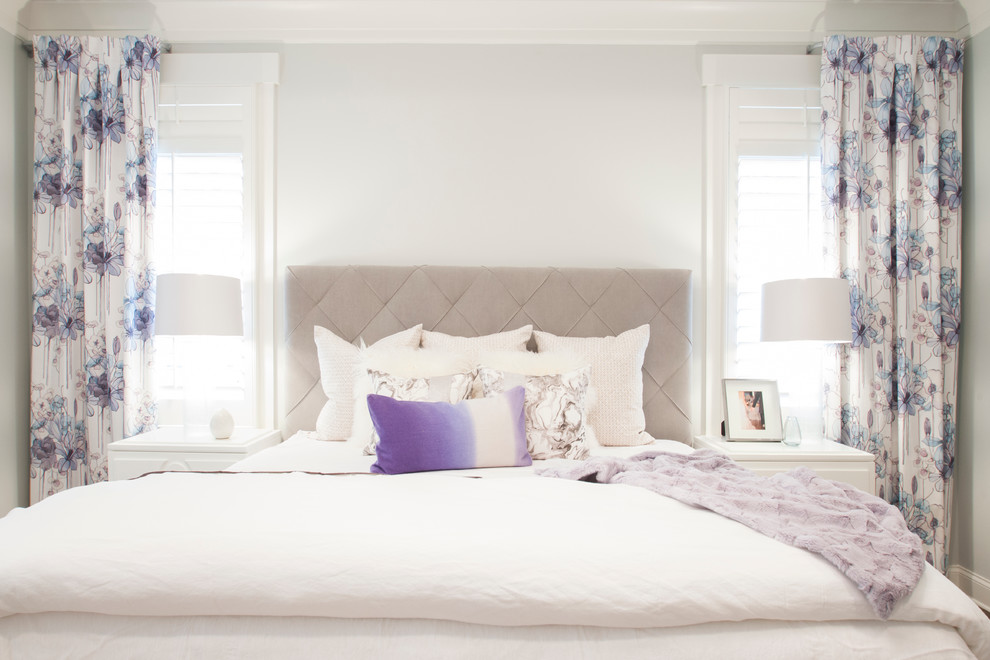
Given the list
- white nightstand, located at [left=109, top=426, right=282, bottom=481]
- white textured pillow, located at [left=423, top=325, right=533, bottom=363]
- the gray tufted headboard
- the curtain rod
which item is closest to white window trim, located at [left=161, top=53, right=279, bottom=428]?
the curtain rod

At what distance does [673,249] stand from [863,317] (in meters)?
0.96

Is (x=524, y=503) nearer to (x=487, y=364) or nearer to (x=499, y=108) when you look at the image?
(x=487, y=364)

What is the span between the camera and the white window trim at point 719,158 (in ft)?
9.82

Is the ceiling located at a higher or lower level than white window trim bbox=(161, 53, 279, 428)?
higher

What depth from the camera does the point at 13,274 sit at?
2893mm

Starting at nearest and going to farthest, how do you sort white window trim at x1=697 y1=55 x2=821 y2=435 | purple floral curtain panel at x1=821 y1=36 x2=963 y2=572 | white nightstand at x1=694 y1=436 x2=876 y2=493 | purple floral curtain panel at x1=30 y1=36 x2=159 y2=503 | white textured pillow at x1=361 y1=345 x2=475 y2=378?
white textured pillow at x1=361 y1=345 x2=475 y2=378 < white nightstand at x1=694 y1=436 x2=876 y2=493 < purple floral curtain panel at x1=821 y1=36 x2=963 y2=572 < purple floral curtain panel at x1=30 y1=36 x2=159 y2=503 < white window trim at x1=697 y1=55 x2=821 y2=435

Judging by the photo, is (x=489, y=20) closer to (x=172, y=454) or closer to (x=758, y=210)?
(x=758, y=210)

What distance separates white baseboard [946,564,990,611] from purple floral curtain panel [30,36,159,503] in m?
4.02

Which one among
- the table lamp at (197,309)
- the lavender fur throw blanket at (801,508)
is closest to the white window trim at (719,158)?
the lavender fur throw blanket at (801,508)

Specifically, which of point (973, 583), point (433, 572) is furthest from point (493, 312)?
point (973, 583)

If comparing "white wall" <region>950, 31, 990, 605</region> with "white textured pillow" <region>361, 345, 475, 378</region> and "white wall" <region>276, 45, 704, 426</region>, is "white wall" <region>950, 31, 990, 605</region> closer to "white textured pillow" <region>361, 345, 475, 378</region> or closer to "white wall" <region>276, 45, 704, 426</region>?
"white wall" <region>276, 45, 704, 426</region>

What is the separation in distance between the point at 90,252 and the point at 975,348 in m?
4.31

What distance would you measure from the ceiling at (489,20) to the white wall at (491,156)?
8cm

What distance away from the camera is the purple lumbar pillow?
193 centimetres
